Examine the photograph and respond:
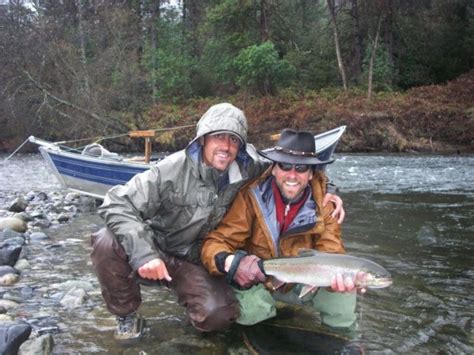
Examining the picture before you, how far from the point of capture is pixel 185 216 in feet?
11.6

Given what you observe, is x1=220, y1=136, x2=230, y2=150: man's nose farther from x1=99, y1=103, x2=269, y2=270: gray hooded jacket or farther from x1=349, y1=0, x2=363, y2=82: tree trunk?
x1=349, y1=0, x2=363, y2=82: tree trunk

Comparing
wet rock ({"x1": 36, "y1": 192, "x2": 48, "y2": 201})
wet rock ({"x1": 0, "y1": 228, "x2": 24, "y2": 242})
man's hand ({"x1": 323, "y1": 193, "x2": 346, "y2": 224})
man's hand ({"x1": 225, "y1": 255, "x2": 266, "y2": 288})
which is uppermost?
man's hand ({"x1": 323, "y1": 193, "x2": 346, "y2": 224})

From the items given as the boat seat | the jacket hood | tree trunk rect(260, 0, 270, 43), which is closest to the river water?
the jacket hood

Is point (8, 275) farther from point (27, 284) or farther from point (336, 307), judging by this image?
point (336, 307)

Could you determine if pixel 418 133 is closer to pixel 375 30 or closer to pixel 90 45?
pixel 375 30

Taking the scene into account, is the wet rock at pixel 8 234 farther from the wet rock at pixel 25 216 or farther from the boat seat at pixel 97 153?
the boat seat at pixel 97 153

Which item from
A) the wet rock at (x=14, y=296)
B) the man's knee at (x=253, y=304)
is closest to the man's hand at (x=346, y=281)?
the man's knee at (x=253, y=304)

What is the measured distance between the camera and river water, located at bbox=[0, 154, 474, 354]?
3.71 metres

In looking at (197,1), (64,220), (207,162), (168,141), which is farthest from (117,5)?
(207,162)

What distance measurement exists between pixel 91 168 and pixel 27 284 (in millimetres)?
5929

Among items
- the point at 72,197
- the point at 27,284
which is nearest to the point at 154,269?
the point at 27,284

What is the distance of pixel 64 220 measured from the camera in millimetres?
9102

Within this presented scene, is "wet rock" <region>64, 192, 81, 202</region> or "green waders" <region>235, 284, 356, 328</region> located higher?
"green waders" <region>235, 284, 356, 328</region>

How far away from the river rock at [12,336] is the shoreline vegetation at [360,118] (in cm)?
2113
